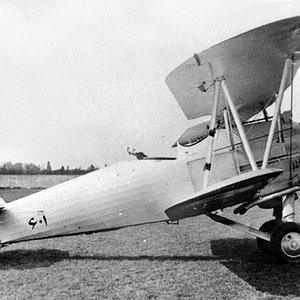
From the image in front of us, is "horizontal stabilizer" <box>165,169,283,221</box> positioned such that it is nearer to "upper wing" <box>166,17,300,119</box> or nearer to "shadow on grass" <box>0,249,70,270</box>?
"upper wing" <box>166,17,300,119</box>

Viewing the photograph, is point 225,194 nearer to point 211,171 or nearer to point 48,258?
point 211,171

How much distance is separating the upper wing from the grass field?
2.49 meters

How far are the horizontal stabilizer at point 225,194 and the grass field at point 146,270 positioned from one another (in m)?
0.81

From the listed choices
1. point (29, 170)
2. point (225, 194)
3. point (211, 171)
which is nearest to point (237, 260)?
point (211, 171)

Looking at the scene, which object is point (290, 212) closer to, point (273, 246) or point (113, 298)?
point (273, 246)

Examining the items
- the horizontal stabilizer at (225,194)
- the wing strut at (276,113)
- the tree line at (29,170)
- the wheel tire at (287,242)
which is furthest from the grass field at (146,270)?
the tree line at (29,170)

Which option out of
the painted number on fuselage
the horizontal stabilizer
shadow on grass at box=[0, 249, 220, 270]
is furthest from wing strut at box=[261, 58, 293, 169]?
the painted number on fuselage

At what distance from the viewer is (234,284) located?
4.52m

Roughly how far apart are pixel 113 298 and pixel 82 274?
1173mm

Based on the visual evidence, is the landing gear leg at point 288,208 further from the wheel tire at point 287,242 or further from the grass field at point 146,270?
the grass field at point 146,270

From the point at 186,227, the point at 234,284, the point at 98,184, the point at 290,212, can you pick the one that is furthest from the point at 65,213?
the point at 186,227

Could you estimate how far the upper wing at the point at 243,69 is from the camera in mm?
4602

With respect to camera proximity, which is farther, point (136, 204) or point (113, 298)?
point (136, 204)

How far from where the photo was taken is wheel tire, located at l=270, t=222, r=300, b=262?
4.91 m
